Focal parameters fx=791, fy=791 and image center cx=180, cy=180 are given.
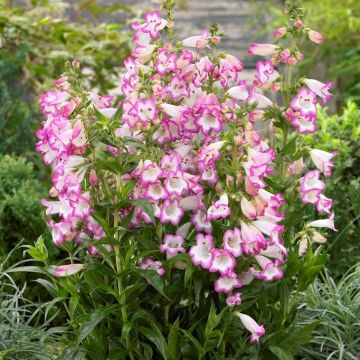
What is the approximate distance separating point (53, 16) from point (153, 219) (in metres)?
4.37

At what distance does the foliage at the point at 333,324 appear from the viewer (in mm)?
2691

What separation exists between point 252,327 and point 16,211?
193 centimetres

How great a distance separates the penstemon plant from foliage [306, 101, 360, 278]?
4.18 ft

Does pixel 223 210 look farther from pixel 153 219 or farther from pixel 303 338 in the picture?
pixel 303 338

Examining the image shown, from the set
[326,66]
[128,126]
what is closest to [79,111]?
[128,126]

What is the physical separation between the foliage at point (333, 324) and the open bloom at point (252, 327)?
1.34 feet

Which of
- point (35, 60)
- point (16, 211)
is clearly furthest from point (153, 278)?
point (35, 60)

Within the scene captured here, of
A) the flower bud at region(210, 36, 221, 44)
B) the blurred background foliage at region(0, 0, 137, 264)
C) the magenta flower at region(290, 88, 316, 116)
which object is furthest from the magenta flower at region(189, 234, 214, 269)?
the blurred background foliage at region(0, 0, 137, 264)

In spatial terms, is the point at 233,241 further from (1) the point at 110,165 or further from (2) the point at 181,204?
(1) the point at 110,165

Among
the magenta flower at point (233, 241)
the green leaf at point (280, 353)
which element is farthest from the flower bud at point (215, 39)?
the green leaf at point (280, 353)

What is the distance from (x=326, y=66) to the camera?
771 centimetres

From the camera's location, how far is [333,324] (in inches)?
109

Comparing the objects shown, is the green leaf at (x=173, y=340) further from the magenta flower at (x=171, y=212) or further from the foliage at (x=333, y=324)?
the foliage at (x=333, y=324)

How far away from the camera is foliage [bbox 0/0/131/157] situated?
195 inches
